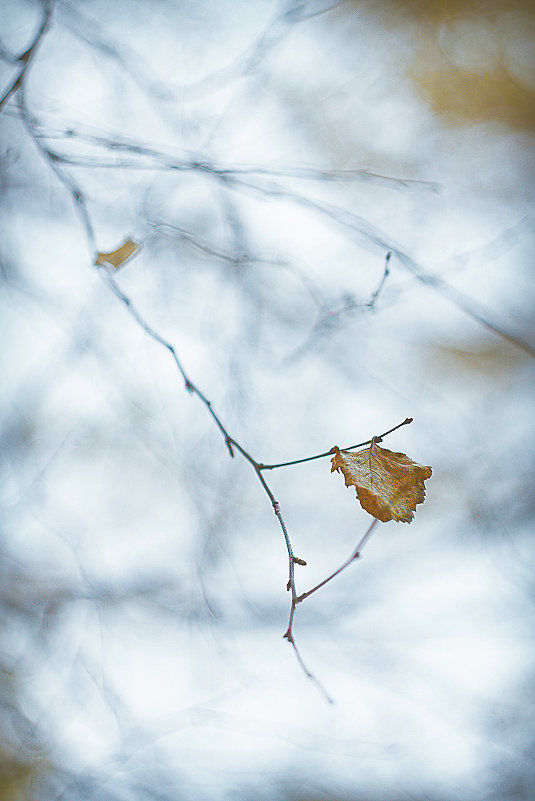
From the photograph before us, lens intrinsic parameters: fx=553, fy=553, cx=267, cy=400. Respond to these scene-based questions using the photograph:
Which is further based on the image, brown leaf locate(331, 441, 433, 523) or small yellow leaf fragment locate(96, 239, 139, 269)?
small yellow leaf fragment locate(96, 239, 139, 269)

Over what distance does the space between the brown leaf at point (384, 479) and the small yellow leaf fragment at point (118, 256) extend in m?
0.54

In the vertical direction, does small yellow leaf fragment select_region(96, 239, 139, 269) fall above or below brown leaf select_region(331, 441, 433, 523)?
above

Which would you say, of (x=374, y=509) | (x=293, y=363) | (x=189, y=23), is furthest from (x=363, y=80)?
(x=374, y=509)

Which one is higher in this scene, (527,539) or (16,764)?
(527,539)

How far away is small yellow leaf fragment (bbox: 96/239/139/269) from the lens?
3.20 feet

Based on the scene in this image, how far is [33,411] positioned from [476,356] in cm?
201

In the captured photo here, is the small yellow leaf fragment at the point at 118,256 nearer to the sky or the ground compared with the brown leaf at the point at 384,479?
nearer to the sky

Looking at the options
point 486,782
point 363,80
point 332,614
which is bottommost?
point 486,782

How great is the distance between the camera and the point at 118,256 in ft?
3.30

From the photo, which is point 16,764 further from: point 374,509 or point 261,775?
point 374,509

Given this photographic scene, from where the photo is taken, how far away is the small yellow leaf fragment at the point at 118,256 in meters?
0.98

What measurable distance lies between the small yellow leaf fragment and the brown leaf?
540 mm

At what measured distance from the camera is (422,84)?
2.36 meters

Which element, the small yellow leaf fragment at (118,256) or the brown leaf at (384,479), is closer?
the brown leaf at (384,479)
